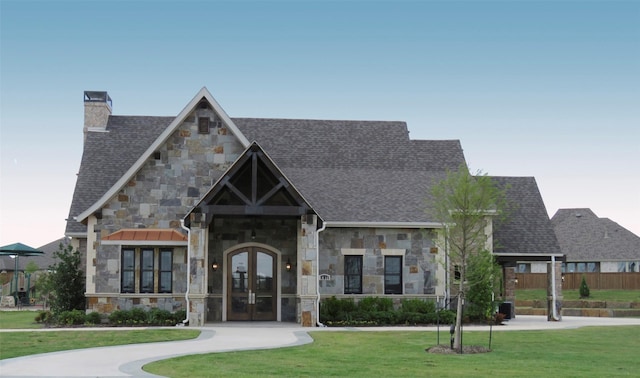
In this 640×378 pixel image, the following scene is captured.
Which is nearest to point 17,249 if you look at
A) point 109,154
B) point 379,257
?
point 109,154

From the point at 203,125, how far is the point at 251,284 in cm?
612

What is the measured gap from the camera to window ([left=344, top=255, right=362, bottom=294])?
3164 cm

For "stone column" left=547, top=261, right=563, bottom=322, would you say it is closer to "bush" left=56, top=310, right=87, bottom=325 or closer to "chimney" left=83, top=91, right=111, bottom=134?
"bush" left=56, top=310, right=87, bottom=325

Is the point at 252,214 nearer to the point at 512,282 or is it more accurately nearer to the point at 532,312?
the point at 512,282

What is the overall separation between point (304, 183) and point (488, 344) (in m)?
14.0

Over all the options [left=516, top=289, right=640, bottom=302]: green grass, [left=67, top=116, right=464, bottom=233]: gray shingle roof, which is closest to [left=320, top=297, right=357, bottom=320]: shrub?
[left=67, top=116, right=464, bottom=233]: gray shingle roof

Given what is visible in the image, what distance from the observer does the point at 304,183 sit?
34781 millimetres

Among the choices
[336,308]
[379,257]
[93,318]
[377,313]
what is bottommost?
[93,318]

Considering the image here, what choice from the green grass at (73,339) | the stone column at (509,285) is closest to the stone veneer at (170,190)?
the green grass at (73,339)

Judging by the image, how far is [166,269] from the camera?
99.5 ft

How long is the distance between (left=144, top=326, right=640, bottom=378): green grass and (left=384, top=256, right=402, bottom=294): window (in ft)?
21.0

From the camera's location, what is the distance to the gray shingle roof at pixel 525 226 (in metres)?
34.9

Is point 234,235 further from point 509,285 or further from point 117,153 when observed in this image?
point 509,285

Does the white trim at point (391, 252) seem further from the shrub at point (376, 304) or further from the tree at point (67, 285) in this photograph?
the tree at point (67, 285)
